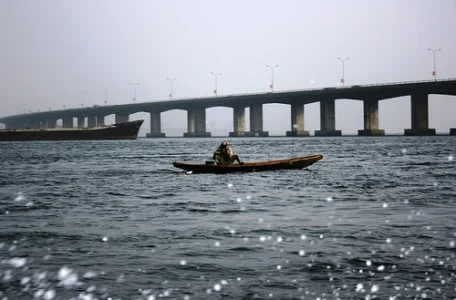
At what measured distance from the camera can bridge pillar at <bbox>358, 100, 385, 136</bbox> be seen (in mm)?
137500

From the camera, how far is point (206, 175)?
36750 millimetres

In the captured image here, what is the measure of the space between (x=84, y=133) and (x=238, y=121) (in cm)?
4051

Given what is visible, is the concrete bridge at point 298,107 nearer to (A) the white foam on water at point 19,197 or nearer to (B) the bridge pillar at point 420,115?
(B) the bridge pillar at point 420,115

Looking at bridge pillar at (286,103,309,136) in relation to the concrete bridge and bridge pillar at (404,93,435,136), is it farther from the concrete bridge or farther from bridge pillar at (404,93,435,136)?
bridge pillar at (404,93,435,136)

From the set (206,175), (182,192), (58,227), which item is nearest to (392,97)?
(206,175)

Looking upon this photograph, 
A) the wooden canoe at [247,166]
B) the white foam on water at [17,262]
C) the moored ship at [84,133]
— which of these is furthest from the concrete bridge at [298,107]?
the white foam on water at [17,262]

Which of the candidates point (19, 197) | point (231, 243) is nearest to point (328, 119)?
point (19, 197)

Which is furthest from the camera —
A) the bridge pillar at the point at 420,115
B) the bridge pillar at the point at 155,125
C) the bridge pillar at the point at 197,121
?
the bridge pillar at the point at 155,125

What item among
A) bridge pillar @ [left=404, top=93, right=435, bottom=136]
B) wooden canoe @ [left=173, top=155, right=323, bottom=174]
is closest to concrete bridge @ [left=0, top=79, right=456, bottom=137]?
bridge pillar @ [left=404, top=93, right=435, bottom=136]

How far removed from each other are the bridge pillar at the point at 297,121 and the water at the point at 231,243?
124m

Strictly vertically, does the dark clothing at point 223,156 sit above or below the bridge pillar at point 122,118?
below

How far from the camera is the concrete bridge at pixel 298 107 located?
128m

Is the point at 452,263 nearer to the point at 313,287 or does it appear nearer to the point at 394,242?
the point at 394,242

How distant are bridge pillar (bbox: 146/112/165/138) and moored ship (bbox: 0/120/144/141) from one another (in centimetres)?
3017
